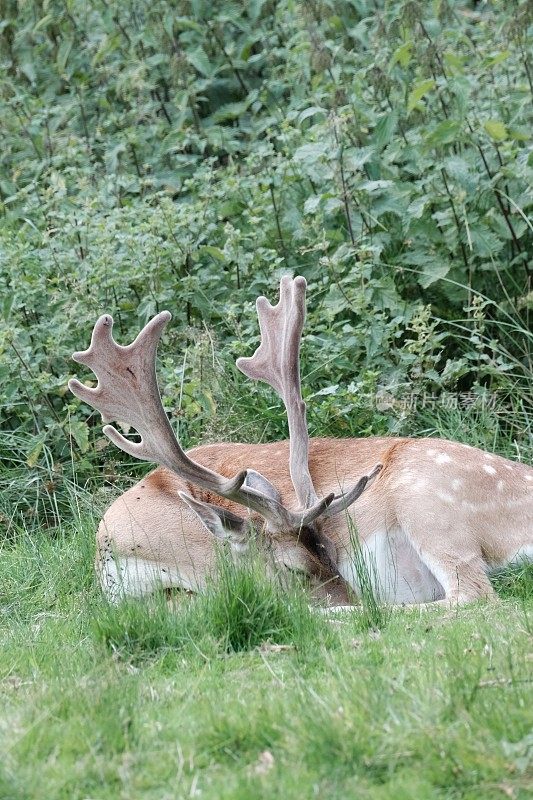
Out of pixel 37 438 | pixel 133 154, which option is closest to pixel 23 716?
pixel 37 438

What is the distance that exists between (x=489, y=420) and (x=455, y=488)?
5.31 ft

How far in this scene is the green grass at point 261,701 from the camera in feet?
10.8

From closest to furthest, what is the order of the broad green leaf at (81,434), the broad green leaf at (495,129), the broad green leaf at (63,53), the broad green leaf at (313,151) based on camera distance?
the broad green leaf at (81,434) → the broad green leaf at (495,129) → the broad green leaf at (313,151) → the broad green leaf at (63,53)

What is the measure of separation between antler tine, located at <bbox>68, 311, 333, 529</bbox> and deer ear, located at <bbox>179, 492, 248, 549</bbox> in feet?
0.24

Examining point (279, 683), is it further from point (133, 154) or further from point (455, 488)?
point (133, 154)

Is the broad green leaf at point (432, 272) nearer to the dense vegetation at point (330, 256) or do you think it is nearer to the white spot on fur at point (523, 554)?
the dense vegetation at point (330, 256)

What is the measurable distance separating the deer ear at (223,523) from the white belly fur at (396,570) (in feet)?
1.67

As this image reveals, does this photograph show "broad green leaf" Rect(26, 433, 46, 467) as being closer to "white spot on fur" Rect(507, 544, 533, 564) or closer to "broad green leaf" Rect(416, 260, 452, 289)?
"broad green leaf" Rect(416, 260, 452, 289)

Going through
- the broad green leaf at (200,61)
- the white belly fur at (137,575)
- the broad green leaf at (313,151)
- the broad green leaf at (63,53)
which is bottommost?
the white belly fur at (137,575)

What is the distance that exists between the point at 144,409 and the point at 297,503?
3.05ft

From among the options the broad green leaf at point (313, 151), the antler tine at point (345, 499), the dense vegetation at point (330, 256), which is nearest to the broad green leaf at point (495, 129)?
the dense vegetation at point (330, 256)

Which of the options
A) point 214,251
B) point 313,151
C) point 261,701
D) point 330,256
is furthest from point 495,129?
point 261,701

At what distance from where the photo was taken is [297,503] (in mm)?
6109

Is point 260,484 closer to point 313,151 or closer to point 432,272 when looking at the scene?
point 432,272
